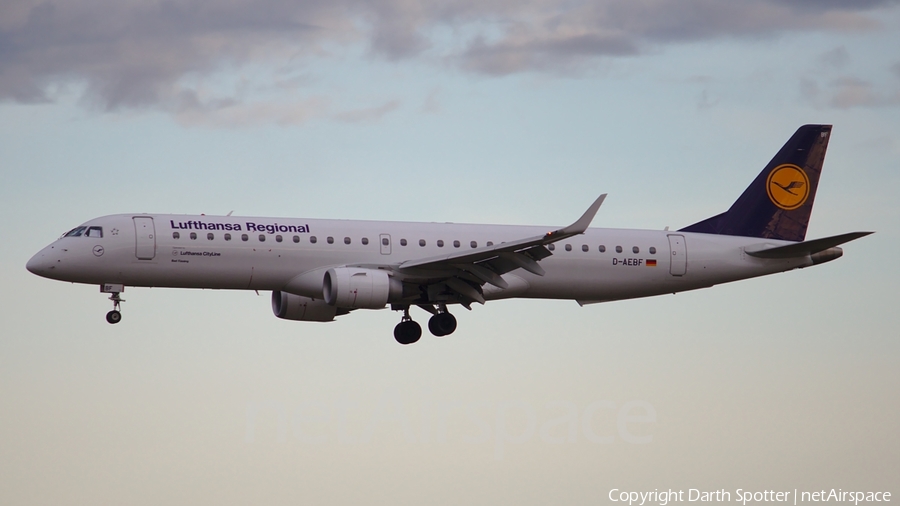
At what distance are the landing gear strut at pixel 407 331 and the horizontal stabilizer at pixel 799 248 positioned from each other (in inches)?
507

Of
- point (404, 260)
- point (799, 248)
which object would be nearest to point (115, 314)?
point (404, 260)

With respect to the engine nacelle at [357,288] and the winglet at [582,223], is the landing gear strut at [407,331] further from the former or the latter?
the winglet at [582,223]

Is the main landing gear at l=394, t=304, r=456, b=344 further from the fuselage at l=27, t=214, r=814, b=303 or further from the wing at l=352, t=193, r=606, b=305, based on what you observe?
the fuselage at l=27, t=214, r=814, b=303

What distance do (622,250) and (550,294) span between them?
10.3ft

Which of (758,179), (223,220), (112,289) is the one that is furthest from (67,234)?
(758,179)

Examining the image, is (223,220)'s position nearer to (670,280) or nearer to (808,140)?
(670,280)

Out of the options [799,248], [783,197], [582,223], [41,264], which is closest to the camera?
[582,223]

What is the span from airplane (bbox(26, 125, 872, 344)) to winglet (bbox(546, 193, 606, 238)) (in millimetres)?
42

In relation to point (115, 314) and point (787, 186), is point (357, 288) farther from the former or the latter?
point (787, 186)

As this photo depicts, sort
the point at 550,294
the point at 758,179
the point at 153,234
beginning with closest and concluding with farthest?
1. the point at 153,234
2. the point at 550,294
3. the point at 758,179

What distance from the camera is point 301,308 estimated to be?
4800 cm

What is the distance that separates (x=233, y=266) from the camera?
1713 inches

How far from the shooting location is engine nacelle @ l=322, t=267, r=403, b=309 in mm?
43156

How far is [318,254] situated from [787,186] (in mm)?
19409
